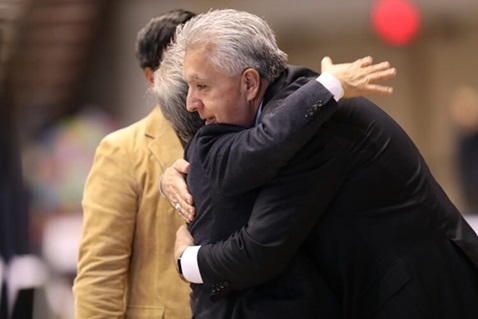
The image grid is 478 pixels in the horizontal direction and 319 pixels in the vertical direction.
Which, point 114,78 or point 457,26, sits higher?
point 457,26

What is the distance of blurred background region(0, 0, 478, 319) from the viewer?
9.12 m

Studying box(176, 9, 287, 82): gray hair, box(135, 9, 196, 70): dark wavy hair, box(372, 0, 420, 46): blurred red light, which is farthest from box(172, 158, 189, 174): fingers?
box(372, 0, 420, 46): blurred red light

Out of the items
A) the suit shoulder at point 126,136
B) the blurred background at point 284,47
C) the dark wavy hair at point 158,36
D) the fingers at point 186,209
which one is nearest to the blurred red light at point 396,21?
the blurred background at point 284,47

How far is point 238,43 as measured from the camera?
2.36 m

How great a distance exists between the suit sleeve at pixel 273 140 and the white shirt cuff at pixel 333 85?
0.01 m

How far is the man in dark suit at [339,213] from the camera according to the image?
7.56 ft

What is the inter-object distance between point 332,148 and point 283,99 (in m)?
0.16

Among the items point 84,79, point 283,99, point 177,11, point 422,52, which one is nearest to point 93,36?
point 84,79

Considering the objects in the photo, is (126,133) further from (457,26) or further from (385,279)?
(457,26)

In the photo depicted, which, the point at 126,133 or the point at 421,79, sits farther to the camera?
the point at 421,79

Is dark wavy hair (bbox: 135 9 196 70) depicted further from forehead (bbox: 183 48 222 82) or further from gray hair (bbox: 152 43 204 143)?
forehead (bbox: 183 48 222 82)

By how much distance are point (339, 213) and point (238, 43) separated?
0.43 meters

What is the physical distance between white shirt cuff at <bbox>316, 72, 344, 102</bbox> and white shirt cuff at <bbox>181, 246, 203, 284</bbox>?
1.57ft

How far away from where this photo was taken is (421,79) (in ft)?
37.6
